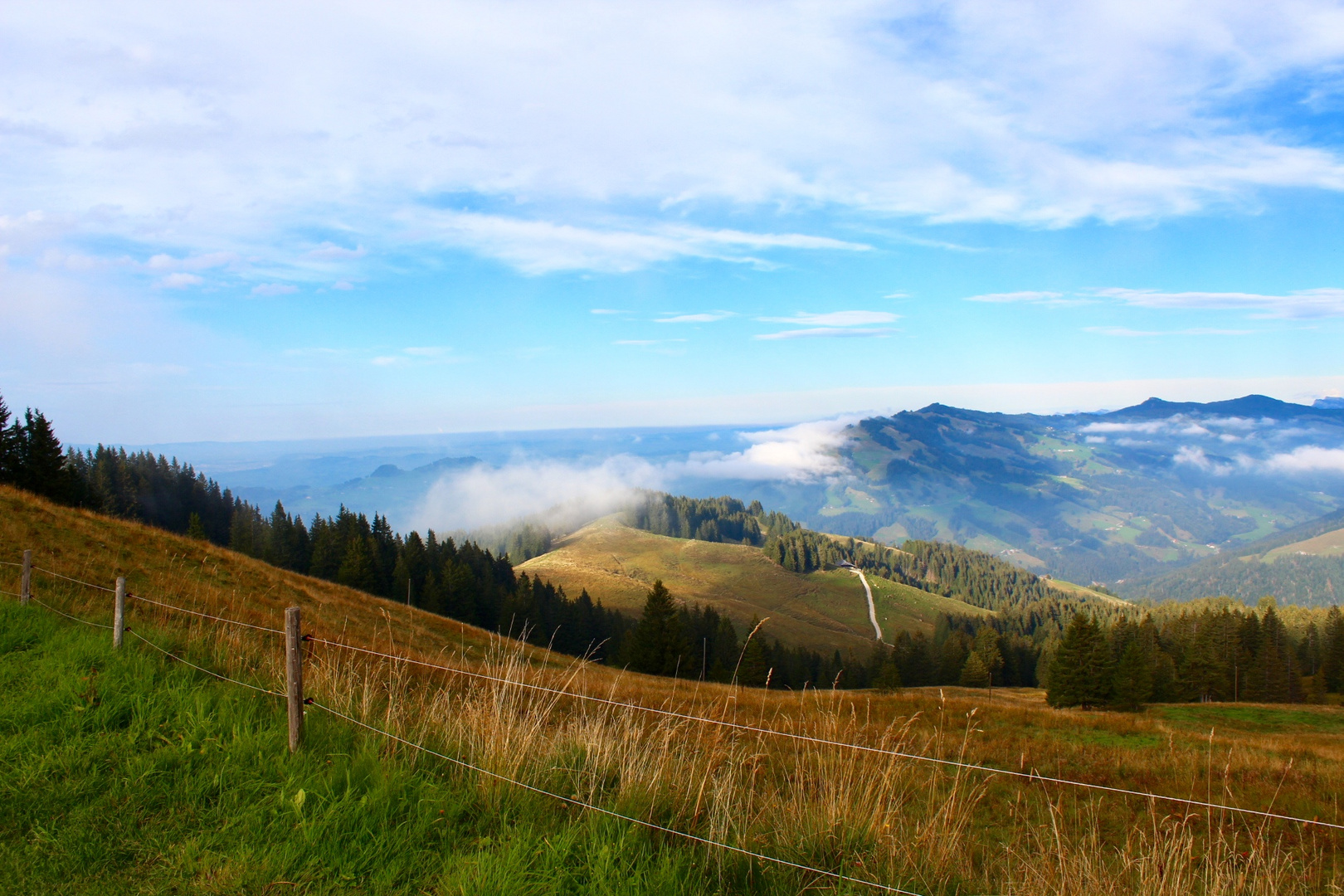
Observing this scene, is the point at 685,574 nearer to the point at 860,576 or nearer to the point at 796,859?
the point at 860,576

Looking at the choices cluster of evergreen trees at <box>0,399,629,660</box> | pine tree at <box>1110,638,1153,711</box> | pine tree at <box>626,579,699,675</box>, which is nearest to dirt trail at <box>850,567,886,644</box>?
cluster of evergreen trees at <box>0,399,629,660</box>

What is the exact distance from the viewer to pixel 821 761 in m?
5.90

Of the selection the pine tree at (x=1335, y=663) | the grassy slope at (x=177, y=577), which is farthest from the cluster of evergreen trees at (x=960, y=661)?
the grassy slope at (x=177, y=577)

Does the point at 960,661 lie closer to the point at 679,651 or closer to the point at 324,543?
the point at 679,651

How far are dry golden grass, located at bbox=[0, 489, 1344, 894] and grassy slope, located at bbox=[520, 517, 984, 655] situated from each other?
111 metres

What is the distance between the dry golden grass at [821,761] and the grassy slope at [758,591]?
363ft

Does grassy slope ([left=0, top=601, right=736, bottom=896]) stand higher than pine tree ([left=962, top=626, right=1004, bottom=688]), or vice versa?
grassy slope ([left=0, top=601, right=736, bottom=896])

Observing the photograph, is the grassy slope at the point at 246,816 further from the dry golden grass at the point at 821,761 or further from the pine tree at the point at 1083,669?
the pine tree at the point at 1083,669

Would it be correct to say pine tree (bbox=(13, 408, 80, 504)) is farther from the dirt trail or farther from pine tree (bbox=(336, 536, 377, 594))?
the dirt trail

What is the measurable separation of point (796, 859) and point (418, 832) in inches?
112

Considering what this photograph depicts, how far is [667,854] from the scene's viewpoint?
4.42 metres

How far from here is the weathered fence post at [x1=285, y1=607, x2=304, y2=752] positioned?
5.92 meters

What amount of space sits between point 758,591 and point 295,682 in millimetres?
169279

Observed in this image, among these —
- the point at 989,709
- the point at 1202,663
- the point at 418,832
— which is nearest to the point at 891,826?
the point at 418,832
